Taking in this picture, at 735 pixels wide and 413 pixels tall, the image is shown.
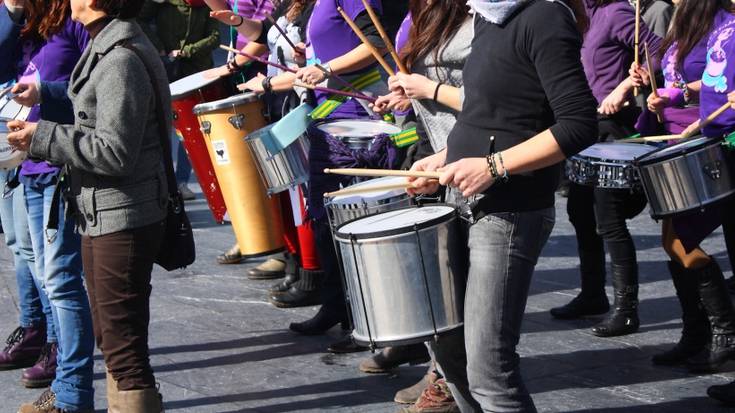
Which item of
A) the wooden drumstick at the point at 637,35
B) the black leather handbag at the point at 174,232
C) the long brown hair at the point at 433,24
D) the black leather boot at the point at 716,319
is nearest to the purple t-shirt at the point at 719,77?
the wooden drumstick at the point at 637,35

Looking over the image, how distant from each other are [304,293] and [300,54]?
127 cm

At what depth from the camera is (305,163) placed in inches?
223

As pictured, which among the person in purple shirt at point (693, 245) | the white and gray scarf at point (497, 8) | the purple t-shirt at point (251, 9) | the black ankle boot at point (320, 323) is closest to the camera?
the white and gray scarf at point (497, 8)

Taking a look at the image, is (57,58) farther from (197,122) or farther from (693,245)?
(693,245)

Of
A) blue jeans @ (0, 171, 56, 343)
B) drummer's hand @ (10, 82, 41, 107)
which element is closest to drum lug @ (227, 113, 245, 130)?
blue jeans @ (0, 171, 56, 343)

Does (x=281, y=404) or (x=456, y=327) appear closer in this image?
(x=456, y=327)

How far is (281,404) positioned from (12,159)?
1.42m

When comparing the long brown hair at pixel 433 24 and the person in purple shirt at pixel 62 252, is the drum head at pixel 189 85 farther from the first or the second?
the long brown hair at pixel 433 24

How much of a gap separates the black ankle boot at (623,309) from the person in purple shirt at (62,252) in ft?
7.79

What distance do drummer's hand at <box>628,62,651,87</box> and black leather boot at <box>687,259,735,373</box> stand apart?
868mm

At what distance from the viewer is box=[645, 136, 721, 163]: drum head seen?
4.71 m

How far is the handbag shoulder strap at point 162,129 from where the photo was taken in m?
3.89

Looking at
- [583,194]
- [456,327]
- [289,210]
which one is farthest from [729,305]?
[289,210]

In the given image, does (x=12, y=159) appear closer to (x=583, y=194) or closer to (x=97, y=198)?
(x=97, y=198)
